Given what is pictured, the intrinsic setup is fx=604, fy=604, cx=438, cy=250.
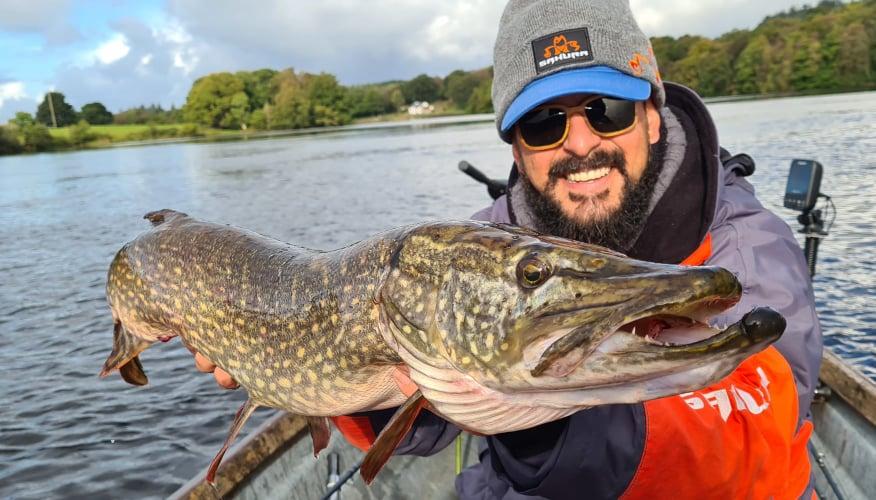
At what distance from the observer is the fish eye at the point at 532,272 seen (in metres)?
1.27

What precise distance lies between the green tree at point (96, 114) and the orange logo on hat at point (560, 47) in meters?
92.6

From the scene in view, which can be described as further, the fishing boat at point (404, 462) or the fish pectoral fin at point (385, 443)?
the fishing boat at point (404, 462)

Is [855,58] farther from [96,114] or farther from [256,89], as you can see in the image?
[96,114]

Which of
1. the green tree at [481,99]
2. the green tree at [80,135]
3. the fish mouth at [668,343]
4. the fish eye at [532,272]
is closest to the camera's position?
the fish mouth at [668,343]

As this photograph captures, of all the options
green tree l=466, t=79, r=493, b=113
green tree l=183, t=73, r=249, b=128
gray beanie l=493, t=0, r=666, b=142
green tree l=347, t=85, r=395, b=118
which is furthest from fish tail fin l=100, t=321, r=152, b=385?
green tree l=347, t=85, r=395, b=118

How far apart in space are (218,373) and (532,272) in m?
1.74

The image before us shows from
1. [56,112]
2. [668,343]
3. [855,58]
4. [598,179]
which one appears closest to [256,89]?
[56,112]

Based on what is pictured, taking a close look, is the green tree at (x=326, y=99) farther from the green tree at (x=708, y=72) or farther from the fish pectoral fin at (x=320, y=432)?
the fish pectoral fin at (x=320, y=432)

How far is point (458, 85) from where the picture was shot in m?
98.9

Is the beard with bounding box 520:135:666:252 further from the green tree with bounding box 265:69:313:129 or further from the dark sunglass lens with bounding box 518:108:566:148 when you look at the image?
the green tree with bounding box 265:69:313:129

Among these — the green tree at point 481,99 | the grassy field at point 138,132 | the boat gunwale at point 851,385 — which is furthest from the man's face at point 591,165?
the green tree at point 481,99

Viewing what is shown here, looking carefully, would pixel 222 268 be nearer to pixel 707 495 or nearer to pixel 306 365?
pixel 306 365

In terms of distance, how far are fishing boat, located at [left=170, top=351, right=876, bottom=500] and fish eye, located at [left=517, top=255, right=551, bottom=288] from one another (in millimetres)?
1924

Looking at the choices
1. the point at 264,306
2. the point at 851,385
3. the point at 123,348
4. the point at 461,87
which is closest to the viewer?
the point at 264,306
